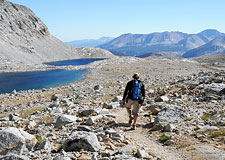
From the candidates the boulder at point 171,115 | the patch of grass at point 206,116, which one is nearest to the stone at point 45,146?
the boulder at point 171,115

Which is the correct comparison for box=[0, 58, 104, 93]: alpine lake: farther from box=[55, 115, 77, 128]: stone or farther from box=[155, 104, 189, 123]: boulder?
box=[155, 104, 189, 123]: boulder

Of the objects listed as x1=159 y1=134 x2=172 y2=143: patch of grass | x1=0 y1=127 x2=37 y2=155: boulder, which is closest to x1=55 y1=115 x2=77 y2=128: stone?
x1=0 y1=127 x2=37 y2=155: boulder

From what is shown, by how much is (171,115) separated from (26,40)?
137844 millimetres

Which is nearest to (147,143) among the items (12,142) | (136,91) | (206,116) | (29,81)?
(136,91)

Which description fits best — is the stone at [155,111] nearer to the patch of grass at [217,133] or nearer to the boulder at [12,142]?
the patch of grass at [217,133]

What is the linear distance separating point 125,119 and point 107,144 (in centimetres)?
533

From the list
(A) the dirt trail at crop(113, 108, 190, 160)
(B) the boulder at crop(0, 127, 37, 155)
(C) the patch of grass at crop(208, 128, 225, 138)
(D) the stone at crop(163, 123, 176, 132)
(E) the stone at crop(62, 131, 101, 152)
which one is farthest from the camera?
(D) the stone at crop(163, 123, 176, 132)

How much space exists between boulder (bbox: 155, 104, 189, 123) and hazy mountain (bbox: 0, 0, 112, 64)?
97.0 meters

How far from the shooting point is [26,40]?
439ft

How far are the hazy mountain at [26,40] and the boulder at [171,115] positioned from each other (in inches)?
3819

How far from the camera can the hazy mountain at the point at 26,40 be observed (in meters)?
110

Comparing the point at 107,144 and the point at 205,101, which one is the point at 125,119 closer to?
the point at 107,144

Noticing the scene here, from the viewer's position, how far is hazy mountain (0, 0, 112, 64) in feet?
361

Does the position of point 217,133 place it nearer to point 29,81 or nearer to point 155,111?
point 155,111
